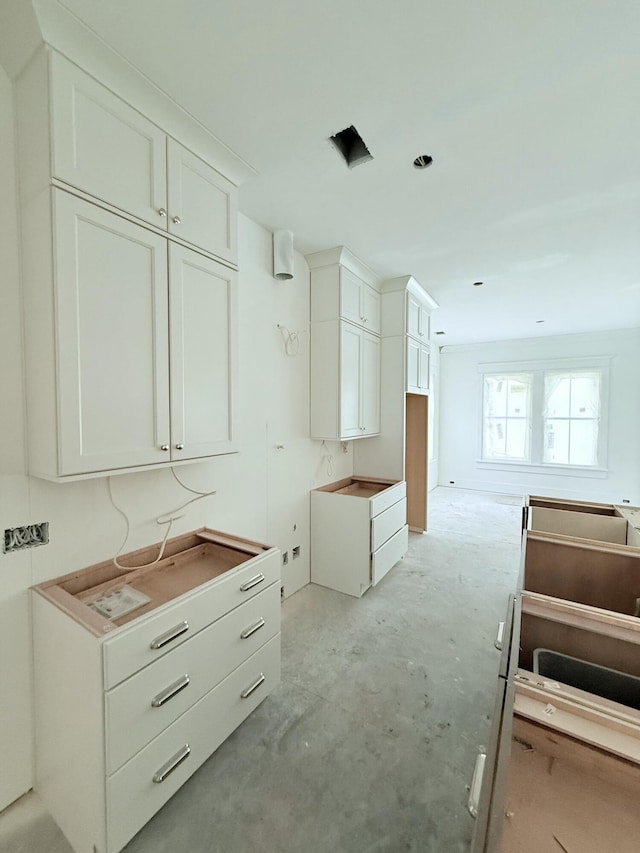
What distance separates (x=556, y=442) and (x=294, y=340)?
5.55 m

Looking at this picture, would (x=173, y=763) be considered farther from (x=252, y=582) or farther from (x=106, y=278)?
(x=106, y=278)

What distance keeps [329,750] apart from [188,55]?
2.94 m

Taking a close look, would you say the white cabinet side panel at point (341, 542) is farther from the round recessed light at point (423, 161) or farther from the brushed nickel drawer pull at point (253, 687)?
the round recessed light at point (423, 161)

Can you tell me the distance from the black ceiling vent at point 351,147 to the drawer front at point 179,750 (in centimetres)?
255

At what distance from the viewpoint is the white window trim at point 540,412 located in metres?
5.80

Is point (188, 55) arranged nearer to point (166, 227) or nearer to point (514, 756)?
point (166, 227)

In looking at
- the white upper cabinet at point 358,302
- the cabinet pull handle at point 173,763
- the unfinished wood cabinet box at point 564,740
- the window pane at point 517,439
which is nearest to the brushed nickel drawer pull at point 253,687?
the cabinet pull handle at point 173,763

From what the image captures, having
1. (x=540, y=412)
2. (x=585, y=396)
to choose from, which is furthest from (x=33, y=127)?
(x=585, y=396)

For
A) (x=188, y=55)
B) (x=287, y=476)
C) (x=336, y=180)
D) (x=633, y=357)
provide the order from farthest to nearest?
(x=633, y=357) < (x=287, y=476) < (x=336, y=180) < (x=188, y=55)

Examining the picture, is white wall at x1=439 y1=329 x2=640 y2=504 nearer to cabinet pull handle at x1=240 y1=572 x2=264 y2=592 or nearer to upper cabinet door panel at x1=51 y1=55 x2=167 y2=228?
cabinet pull handle at x1=240 y1=572 x2=264 y2=592

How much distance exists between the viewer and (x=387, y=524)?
325 centimetres

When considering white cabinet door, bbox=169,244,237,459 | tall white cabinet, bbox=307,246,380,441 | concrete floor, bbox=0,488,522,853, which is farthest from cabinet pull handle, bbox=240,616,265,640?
tall white cabinet, bbox=307,246,380,441

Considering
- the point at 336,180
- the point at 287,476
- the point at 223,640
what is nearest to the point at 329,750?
the point at 223,640

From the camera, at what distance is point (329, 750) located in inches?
64.3
